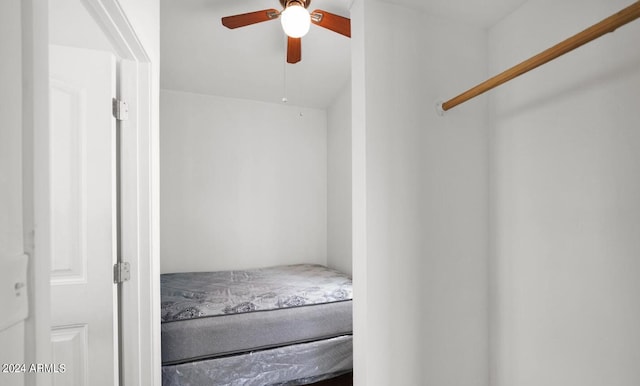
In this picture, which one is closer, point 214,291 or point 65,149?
point 65,149

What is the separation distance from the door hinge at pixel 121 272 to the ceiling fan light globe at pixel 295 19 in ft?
4.73

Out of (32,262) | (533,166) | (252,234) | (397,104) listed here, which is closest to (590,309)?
(533,166)

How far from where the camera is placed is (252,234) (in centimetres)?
321

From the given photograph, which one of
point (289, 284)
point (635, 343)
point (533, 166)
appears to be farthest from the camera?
point (289, 284)

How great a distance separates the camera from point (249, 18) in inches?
67.9

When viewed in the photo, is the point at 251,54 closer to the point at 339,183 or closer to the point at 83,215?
the point at 339,183

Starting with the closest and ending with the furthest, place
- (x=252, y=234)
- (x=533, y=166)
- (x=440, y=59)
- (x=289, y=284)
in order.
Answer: (x=533, y=166)
(x=440, y=59)
(x=289, y=284)
(x=252, y=234)

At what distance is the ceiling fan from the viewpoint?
1.58m

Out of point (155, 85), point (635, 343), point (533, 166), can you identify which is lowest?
point (635, 343)

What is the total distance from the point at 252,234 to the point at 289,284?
0.97 m

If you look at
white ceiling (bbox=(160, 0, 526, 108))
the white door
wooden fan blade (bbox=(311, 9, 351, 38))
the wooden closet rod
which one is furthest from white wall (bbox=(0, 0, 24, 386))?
wooden fan blade (bbox=(311, 9, 351, 38))

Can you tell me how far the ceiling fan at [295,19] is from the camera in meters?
1.58

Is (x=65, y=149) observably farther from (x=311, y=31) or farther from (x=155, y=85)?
(x=311, y=31)

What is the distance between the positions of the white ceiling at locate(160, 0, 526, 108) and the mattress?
1.84 meters
